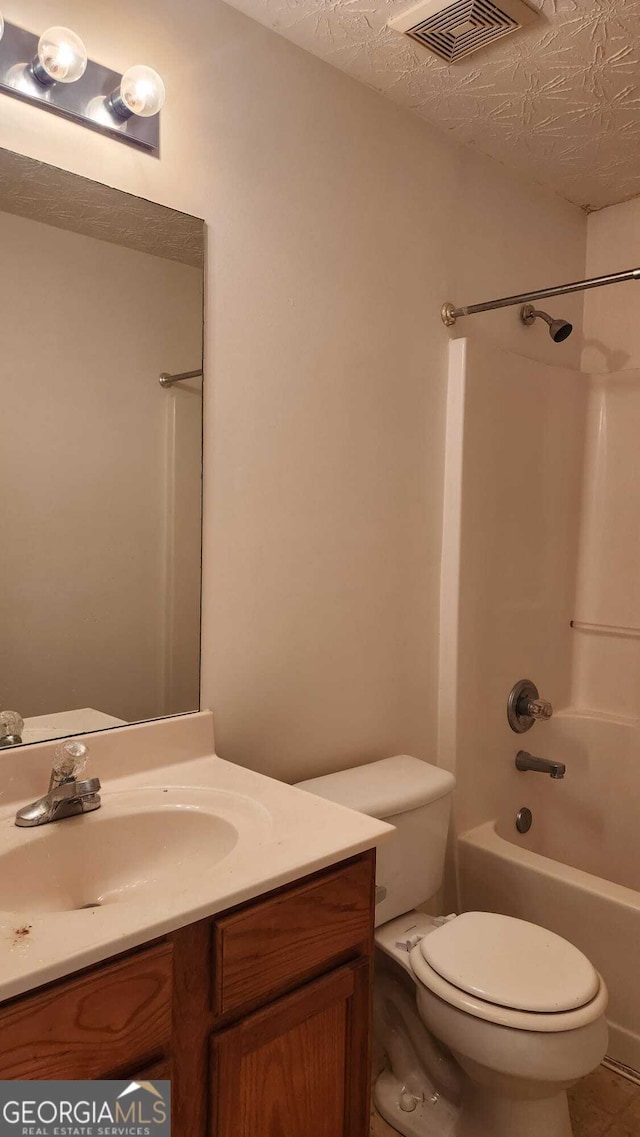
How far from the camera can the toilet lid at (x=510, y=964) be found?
1.42m

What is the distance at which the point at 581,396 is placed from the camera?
259 centimetres

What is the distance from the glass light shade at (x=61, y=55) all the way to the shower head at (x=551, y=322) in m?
1.43

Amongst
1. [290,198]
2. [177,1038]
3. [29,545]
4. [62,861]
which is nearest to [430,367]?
[290,198]

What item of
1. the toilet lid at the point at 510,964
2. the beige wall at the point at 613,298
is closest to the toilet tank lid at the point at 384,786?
the toilet lid at the point at 510,964

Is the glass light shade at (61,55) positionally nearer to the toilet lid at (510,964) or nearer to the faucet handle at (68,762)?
the faucet handle at (68,762)

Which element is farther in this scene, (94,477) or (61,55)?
(94,477)

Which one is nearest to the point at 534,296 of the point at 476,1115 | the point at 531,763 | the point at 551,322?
the point at 551,322

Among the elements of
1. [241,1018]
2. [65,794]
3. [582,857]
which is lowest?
[582,857]

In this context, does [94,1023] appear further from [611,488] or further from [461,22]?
[611,488]

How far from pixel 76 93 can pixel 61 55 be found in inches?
3.4

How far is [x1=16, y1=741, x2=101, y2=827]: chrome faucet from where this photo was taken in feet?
4.02

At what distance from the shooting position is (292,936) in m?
1.15

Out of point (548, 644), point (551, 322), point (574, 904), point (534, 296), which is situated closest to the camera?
point (574, 904)

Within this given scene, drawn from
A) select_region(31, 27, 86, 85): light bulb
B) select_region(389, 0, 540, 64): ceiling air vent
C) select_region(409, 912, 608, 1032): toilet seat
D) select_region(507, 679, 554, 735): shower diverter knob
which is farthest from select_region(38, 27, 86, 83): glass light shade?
select_region(507, 679, 554, 735): shower diverter knob
